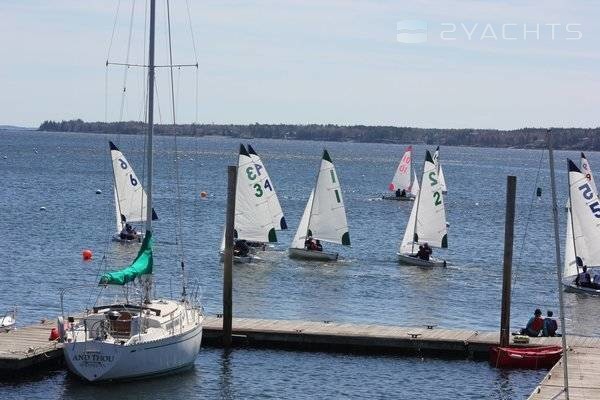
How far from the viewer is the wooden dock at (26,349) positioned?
3562 centimetres

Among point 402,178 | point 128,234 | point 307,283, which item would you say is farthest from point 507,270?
point 402,178

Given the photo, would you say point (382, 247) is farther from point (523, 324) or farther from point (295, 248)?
point (523, 324)

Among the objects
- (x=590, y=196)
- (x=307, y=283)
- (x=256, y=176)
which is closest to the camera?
(x=590, y=196)

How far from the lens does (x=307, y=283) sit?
6194 centimetres

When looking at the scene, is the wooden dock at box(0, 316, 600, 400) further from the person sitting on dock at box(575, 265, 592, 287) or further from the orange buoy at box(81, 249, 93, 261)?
the orange buoy at box(81, 249, 93, 261)

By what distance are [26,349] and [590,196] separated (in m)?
33.5

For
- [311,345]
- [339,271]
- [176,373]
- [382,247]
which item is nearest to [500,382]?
[311,345]

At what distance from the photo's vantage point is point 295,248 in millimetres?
70750

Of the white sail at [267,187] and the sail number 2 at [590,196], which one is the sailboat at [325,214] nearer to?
the white sail at [267,187]

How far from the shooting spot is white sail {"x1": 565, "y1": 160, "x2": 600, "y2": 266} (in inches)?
2411

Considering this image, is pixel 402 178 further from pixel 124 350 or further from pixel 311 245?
pixel 124 350

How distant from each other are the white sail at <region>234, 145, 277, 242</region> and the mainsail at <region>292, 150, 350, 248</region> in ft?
6.32

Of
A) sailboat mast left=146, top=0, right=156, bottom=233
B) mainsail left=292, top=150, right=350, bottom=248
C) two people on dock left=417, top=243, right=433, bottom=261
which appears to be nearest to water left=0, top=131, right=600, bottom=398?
two people on dock left=417, top=243, right=433, bottom=261

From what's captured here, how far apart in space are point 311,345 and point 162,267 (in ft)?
84.3
